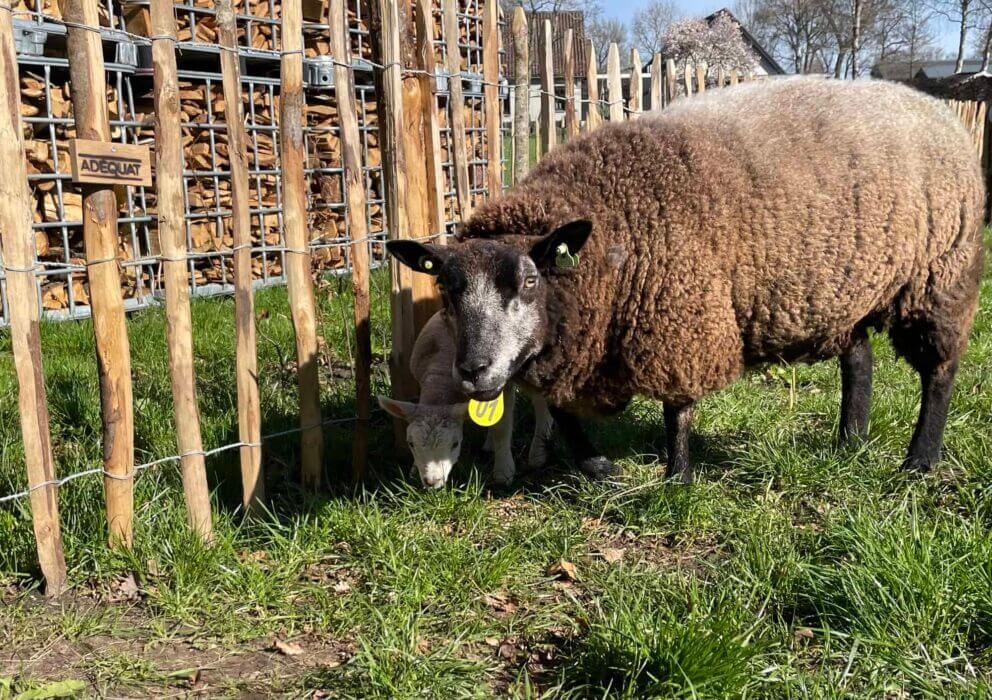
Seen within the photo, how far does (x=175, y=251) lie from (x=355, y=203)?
0.91m

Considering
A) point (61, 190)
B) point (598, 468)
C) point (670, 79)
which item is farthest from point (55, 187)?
point (670, 79)

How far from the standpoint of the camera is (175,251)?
11.2 feet

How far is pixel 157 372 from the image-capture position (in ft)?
17.7

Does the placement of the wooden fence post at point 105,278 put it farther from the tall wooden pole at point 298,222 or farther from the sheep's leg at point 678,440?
the sheep's leg at point 678,440

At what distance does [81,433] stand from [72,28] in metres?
2.33

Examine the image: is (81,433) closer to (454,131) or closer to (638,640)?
(454,131)

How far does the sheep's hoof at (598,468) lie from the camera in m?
4.54

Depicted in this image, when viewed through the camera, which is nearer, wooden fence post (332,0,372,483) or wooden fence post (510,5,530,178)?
wooden fence post (332,0,372,483)

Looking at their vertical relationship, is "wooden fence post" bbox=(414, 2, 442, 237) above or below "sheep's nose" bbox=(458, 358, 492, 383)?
above

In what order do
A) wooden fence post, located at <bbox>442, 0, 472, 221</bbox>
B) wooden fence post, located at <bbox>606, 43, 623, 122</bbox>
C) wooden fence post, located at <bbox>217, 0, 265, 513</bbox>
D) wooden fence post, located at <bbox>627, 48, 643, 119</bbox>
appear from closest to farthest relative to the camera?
1. wooden fence post, located at <bbox>217, 0, 265, 513</bbox>
2. wooden fence post, located at <bbox>442, 0, 472, 221</bbox>
3. wooden fence post, located at <bbox>606, 43, 623, 122</bbox>
4. wooden fence post, located at <bbox>627, 48, 643, 119</bbox>

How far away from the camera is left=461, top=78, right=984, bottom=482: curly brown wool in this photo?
401cm

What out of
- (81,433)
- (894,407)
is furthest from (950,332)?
(81,433)

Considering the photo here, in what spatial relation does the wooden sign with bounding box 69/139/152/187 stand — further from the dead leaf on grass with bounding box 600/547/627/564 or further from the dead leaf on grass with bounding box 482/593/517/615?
the dead leaf on grass with bounding box 600/547/627/564

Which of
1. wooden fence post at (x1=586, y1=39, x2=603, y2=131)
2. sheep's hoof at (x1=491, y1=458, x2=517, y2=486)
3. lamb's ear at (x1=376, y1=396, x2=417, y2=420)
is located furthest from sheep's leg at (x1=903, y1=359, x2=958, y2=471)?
wooden fence post at (x1=586, y1=39, x2=603, y2=131)
